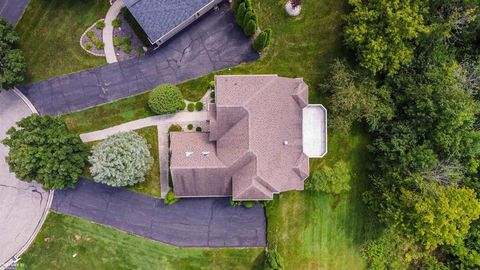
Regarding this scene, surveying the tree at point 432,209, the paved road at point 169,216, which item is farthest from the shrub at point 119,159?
the tree at point 432,209

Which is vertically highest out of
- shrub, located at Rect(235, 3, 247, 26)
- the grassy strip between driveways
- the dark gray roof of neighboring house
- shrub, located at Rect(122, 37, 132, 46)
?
the dark gray roof of neighboring house

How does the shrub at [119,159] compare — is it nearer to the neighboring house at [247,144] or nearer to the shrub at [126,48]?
the neighboring house at [247,144]

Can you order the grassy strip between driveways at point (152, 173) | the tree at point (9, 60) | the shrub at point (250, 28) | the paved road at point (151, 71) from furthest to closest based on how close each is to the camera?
1. the grassy strip between driveways at point (152, 173)
2. the paved road at point (151, 71)
3. the shrub at point (250, 28)
4. the tree at point (9, 60)

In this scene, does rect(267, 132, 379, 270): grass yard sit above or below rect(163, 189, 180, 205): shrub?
below

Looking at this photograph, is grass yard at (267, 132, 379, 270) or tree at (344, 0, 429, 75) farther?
grass yard at (267, 132, 379, 270)

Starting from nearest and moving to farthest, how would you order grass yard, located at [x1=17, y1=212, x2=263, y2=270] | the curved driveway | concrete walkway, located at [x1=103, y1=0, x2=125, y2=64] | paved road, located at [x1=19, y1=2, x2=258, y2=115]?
the curved driveway < concrete walkway, located at [x1=103, y1=0, x2=125, y2=64] < paved road, located at [x1=19, y1=2, x2=258, y2=115] < grass yard, located at [x1=17, y1=212, x2=263, y2=270]

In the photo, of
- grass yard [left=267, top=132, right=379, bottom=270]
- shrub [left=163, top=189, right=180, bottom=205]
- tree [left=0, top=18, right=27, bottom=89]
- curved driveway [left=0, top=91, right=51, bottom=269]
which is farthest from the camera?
grass yard [left=267, top=132, right=379, bottom=270]

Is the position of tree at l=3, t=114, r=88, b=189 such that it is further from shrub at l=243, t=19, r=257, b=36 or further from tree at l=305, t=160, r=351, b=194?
tree at l=305, t=160, r=351, b=194

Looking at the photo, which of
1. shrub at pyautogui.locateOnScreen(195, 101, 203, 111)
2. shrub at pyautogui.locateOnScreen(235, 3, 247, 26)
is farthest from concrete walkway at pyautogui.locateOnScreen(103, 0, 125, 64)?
shrub at pyautogui.locateOnScreen(235, 3, 247, 26)
